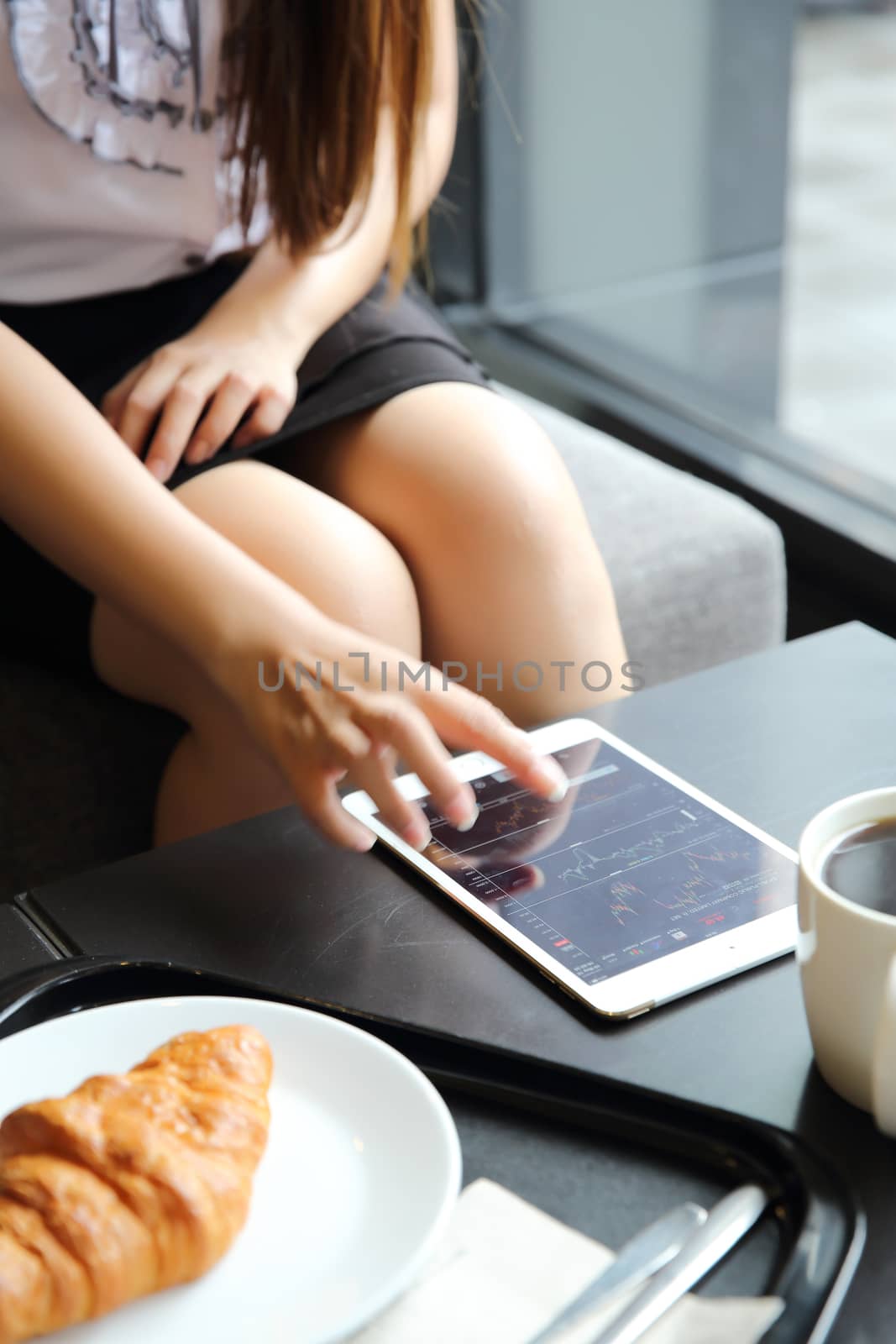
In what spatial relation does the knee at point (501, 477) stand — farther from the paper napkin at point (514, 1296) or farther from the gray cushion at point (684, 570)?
the paper napkin at point (514, 1296)

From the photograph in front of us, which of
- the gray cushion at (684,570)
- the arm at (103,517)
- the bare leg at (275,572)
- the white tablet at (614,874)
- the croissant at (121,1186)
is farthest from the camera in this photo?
the gray cushion at (684,570)

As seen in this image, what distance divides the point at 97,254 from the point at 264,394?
0.56 ft

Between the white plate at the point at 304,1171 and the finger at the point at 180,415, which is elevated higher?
the finger at the point at 180,415

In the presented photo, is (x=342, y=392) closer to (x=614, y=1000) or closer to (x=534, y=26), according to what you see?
(x=614, y=1000)

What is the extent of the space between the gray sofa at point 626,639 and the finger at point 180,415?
222 mm

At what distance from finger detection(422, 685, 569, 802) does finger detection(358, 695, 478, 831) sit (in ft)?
0.03

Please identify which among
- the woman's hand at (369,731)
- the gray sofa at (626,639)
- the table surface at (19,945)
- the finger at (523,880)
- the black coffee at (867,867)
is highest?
the black coffee at (867,867)

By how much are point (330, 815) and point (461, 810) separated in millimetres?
56

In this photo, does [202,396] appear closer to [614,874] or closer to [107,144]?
[107,144]

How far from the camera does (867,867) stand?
0.48 metres

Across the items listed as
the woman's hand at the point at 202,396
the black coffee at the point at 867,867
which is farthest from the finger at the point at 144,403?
the black coffee at the point at 867,867

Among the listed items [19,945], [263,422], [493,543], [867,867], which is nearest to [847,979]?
[867,867]

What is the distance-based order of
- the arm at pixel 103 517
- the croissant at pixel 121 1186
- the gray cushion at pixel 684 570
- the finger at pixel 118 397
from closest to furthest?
the croissant at pixel 121 1186
the arm at pixel 103 517
the finger at pixel 118 397
the gray cushion at pixel 684 570

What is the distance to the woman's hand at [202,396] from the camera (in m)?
0.88
